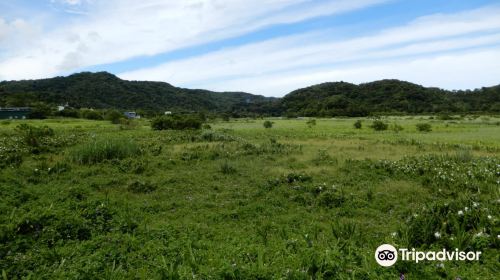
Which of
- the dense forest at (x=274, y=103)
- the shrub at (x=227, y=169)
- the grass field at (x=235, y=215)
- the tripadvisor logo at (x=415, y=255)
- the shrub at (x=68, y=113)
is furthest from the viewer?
the dense forest at (x=274, y=103)

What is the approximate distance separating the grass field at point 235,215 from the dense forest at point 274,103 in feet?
253

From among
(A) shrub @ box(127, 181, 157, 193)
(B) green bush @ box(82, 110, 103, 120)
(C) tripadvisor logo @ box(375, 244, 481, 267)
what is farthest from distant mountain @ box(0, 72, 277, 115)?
(C) tripadvisor logo @ box(375, 244, 481, 267)

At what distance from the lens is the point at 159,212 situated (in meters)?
9.93

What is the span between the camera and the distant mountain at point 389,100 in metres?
91.7

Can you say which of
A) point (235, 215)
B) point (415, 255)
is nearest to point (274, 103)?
point (235, 215)

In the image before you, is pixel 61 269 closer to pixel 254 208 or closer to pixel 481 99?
pixel 254 208

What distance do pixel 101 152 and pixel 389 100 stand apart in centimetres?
10408

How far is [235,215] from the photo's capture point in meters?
9.63

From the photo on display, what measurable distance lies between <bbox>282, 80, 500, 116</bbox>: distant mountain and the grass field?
77.5m

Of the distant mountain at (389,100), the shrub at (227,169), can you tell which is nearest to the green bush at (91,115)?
the distant mountain at (389,100)

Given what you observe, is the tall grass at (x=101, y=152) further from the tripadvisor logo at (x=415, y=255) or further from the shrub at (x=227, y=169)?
the tripadvisor logo at (x=415, y=255)

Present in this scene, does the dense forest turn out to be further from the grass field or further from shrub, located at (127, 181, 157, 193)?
shrub, located at (127, 181, 157, 193)

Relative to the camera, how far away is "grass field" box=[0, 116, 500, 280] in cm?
542

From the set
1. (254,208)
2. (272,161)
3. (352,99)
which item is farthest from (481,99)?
(254,208)
